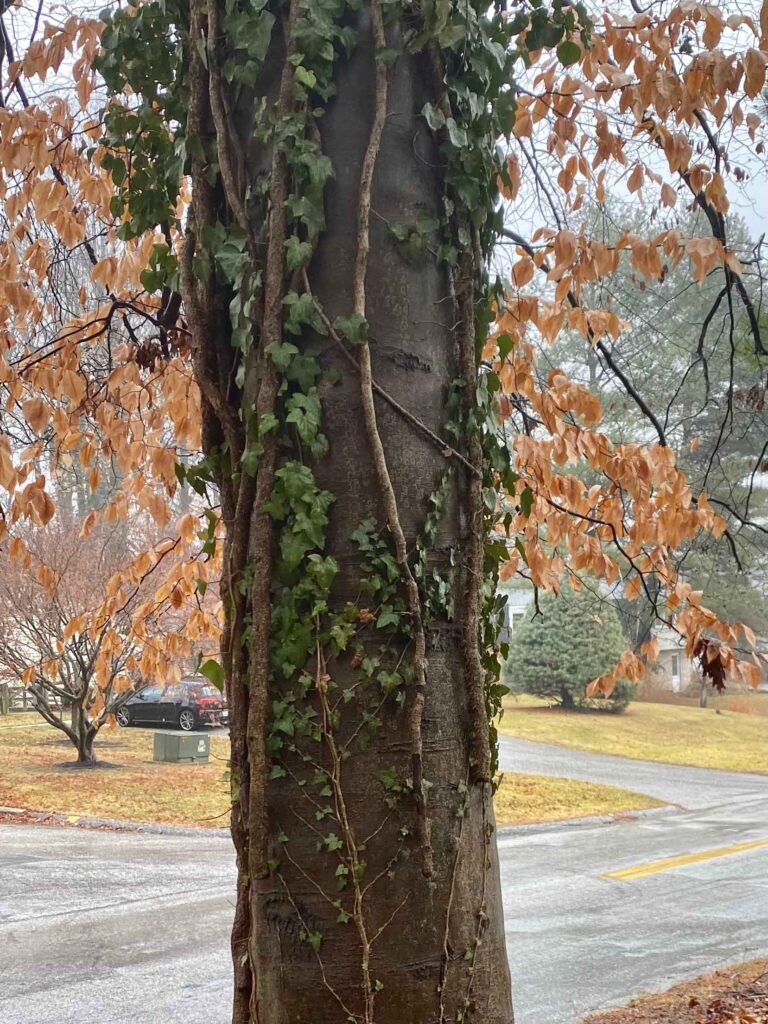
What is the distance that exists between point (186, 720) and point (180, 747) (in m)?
5.11

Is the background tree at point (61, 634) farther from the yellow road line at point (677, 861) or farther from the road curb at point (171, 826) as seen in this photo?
the yellow road line at point (677, 861)

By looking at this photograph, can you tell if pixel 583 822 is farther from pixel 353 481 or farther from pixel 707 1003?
pixel 353 481

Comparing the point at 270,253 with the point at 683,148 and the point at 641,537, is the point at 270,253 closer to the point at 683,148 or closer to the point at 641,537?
the point at 683,148

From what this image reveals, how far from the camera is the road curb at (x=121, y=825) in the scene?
10.9m

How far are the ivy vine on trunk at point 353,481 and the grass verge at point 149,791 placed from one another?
30.4ft

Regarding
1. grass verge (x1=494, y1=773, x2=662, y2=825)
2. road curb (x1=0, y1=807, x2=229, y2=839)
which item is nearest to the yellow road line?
grass verge (x1=494, y1=773, x2=662, y2=825)

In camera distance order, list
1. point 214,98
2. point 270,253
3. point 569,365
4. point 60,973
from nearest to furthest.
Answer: point 270,253 < point 214,98 < point 60,973 < point 569,365

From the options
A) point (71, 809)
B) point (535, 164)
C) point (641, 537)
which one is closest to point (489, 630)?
point (641, 537)

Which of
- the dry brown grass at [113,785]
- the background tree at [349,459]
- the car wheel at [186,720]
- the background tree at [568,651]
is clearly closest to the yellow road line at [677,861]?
the dry brown grass at [113,785]

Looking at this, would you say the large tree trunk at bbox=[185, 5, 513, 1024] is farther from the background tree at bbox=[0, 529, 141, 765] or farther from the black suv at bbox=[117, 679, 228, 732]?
the black suv at bbox=[117, 679, 228, 732]

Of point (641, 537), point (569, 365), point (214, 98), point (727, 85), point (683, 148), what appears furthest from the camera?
point (569, 365)

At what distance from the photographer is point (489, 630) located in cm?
195

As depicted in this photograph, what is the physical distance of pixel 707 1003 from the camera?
17.7 feet

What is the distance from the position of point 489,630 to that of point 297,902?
24.3 inches
